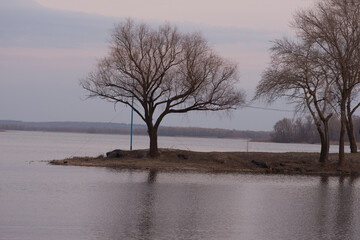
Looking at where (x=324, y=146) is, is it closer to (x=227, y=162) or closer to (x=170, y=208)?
(x=227, y=162)

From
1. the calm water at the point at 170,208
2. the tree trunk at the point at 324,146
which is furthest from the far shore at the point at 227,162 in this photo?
the calm water at the point at 170,208

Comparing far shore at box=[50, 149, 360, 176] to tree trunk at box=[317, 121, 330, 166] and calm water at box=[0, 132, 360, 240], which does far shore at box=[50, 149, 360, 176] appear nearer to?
tree trunk at box=[317, 121, 330, 166]

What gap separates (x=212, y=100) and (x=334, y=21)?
419 inches

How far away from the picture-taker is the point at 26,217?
15219 mm

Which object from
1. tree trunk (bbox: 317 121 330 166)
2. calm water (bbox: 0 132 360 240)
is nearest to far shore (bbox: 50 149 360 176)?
tree trunk (bbox: 317 121 330 166)

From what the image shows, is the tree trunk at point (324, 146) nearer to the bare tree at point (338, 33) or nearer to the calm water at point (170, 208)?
the bare tree at point (338, 33)

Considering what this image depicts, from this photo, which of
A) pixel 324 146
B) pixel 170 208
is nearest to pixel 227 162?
pixel 324 146

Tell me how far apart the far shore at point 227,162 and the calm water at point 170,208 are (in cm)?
898

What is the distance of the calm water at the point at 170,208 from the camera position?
45.8 ft

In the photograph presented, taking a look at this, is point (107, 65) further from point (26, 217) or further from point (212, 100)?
point (26, 217)

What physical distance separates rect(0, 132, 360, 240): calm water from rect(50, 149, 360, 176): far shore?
8.98 metres

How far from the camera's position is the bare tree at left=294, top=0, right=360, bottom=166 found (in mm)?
37188

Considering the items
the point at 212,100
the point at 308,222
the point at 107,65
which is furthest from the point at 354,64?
the point at 308,222

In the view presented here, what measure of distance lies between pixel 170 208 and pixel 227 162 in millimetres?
22945
